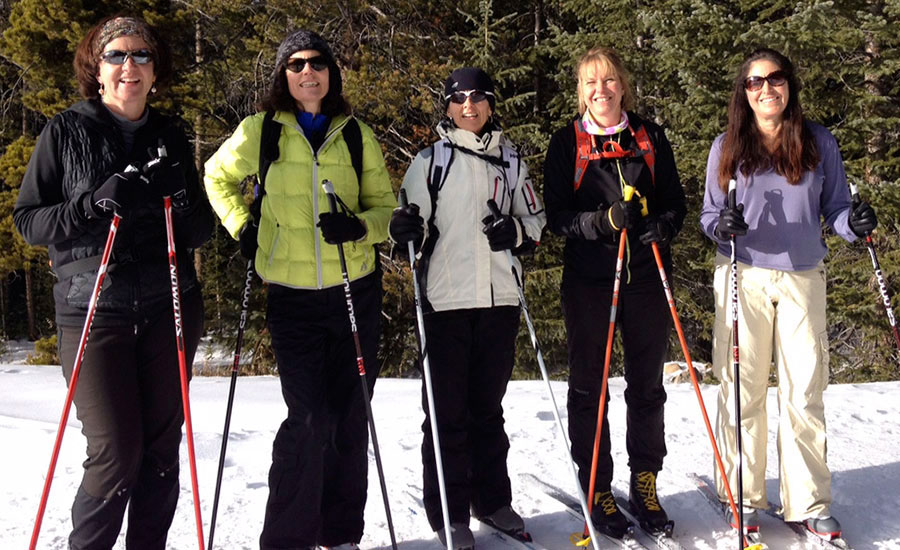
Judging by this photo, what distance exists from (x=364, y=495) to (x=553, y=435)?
83.3 inches

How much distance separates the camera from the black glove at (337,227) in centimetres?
301

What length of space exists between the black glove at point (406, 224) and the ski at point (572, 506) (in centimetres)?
162

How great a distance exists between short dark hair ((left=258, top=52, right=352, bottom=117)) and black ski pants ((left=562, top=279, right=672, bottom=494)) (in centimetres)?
139

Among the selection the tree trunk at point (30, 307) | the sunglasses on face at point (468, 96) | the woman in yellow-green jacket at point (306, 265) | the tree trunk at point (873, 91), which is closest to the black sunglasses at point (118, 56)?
the woman in yellow-green jacket at point (306, 265)

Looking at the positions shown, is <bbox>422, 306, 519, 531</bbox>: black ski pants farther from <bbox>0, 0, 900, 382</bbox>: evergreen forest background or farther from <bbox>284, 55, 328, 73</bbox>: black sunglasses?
<bbox>0, 0, 900, 382</bbox>: evergreen forest background

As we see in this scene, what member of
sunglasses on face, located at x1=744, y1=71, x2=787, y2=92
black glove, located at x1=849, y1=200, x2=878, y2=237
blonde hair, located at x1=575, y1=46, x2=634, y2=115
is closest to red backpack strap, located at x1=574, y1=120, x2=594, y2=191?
blonde hair, located at x1=575, y1=46, x2=634, y2=115

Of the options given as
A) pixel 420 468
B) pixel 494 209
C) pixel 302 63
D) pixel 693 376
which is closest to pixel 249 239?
pixel 302 63

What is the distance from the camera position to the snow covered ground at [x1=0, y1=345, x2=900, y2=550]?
370cm

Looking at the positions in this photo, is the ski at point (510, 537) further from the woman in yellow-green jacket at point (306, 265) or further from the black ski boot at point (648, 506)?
the woman in yellow-green jacket at point (306, 265)

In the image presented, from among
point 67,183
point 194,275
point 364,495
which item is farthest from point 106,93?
point 364,495

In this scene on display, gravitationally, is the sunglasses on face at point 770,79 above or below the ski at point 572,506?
above

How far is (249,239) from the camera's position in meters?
3.26

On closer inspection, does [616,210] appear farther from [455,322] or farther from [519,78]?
[519,78]

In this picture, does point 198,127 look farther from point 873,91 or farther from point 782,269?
point 782,269
